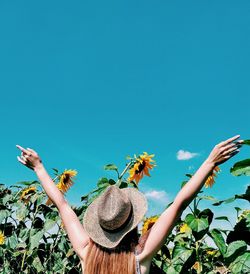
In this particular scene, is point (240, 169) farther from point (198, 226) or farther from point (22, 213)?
point (22, 213)

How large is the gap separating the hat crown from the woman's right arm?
13cm

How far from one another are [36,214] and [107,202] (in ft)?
7.09

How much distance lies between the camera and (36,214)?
4004 millimetres

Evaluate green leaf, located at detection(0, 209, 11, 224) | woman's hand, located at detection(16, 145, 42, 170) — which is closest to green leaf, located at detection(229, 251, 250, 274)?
woman's hand, located at detection(16, 145, 42, 170)

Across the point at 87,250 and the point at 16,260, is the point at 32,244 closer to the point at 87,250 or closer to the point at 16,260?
the point at 16,260

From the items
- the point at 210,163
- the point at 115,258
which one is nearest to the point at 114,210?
the point at 115,258

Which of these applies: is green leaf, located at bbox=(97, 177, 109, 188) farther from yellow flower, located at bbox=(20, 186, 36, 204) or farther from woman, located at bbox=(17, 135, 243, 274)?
woman, located at bbox=(17, 135, 243, 274)

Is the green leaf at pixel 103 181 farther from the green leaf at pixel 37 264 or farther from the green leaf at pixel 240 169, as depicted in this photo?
the green leaf at pixel 240 169

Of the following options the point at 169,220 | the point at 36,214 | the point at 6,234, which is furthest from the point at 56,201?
the point at 6,234

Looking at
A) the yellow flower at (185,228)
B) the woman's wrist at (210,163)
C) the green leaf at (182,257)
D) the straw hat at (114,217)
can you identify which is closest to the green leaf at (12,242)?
the yellow flower at (185,228)

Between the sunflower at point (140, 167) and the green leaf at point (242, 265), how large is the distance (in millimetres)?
1426

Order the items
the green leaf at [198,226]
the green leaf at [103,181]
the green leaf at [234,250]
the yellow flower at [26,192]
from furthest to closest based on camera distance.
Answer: the yellow flower at [26,192], the green leaf at [103,181], the green leaf at [198,226], the green leaf at [234,250]

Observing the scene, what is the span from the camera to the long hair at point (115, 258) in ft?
6.27

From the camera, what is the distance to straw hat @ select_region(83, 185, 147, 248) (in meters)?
1.92
